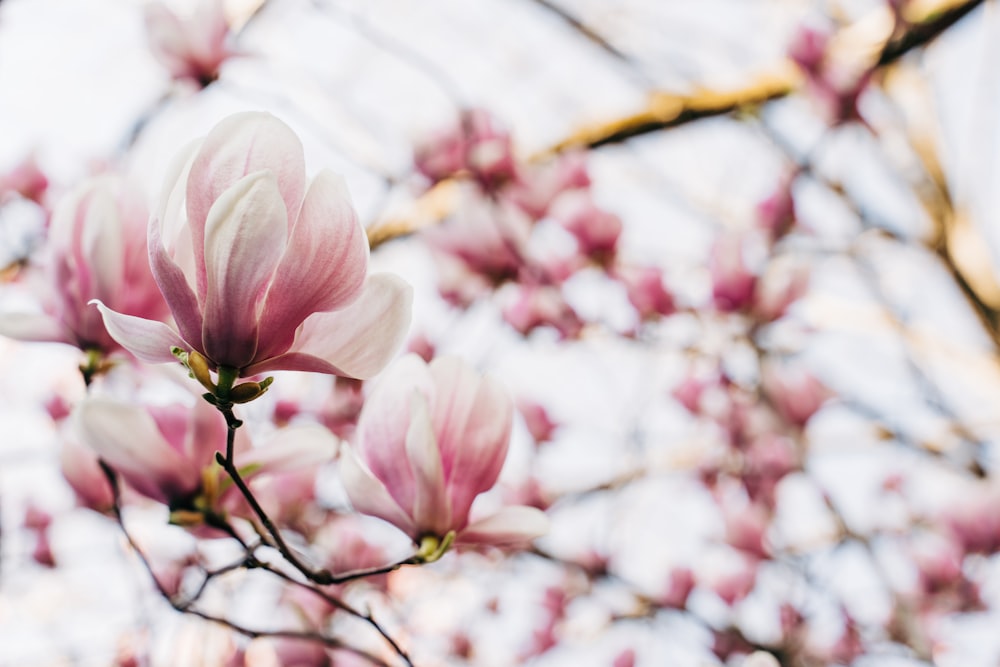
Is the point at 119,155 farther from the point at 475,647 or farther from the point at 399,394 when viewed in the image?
the point at 475,647

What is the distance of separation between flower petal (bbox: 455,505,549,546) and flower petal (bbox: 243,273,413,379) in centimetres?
14

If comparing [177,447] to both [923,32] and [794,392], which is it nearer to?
[794,392]

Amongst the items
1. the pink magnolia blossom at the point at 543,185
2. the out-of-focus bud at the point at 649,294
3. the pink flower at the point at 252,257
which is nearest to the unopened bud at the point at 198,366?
the pink flower at the point at 252,257

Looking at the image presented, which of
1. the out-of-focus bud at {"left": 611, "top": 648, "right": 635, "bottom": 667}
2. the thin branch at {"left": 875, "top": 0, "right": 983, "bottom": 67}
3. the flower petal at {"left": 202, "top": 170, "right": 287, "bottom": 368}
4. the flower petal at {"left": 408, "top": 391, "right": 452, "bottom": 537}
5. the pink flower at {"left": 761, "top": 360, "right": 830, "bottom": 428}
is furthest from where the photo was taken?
the out-of-focus bud at {"left": 611, "top": 648, "right": 635, "bottom": 667}

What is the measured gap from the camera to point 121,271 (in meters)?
0.46

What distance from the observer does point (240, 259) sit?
0.31 meters

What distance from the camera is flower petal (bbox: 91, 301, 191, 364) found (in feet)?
1.08

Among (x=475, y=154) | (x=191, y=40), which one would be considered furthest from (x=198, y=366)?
(x=475, y=154)

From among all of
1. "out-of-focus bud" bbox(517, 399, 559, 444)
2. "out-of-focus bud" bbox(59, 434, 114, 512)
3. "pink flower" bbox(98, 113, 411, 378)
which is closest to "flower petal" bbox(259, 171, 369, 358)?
"pink flower" bbox(98, 113, 411, 378)

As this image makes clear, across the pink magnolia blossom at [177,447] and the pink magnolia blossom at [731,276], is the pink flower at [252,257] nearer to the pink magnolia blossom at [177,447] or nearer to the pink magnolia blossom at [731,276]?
the pink magnolia blossom at [177,447]

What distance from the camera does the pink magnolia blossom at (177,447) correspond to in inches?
16.9

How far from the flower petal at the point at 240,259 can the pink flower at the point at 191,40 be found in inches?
37.9

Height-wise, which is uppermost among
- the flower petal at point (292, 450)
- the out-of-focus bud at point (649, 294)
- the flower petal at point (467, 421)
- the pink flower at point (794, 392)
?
the flower petal at point (467, 421)

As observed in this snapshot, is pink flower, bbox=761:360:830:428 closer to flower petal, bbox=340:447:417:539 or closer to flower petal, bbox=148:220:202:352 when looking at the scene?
flower petal, bbox=340:447:417:539
